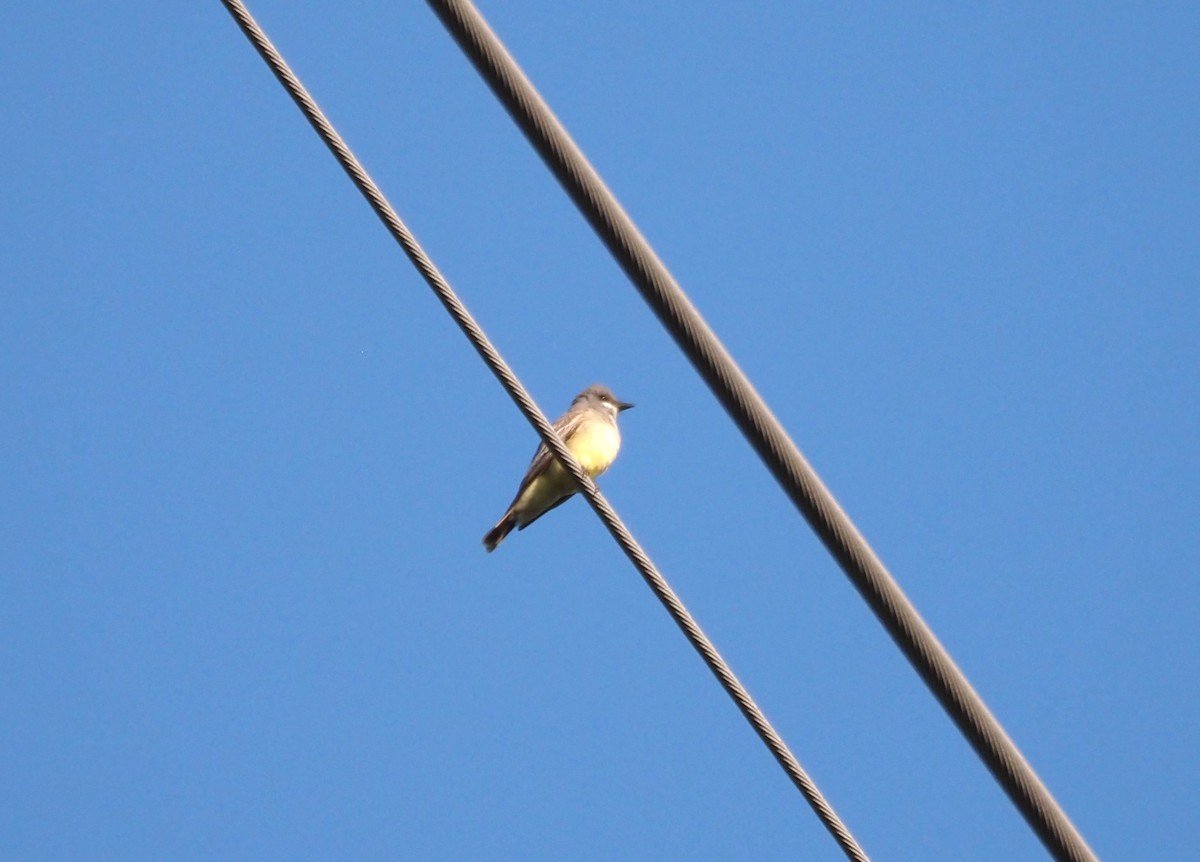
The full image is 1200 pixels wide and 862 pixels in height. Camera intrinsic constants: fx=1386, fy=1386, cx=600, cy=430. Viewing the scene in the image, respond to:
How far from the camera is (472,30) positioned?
2.77 metres

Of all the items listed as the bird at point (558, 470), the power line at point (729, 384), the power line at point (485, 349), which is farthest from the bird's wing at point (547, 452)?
the power line at point (729, 384)

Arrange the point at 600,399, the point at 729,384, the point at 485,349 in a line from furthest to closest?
the point at 600,399, the point at 485,349, the point at 729,384

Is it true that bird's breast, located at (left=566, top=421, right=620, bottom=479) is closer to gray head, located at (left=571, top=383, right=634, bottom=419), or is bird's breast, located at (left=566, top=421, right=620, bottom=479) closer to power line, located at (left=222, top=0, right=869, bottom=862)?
gray head, located at (left=571, top=383, right=634, bottom=419)

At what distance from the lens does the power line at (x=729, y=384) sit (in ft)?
9.00

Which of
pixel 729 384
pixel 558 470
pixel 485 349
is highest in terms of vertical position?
pixel 558 470

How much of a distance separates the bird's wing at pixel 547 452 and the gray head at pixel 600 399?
0.32 m

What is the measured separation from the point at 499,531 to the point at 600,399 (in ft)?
4.92

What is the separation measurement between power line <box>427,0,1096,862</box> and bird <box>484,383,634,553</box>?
5.94 metres

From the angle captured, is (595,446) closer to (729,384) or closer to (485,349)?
(485,349)

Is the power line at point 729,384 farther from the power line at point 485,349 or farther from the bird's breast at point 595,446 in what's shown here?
the bird's breast at point 595,446

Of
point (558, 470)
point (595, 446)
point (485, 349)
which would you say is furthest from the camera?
point (595, 446)

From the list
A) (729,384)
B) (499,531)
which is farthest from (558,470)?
(729,384)

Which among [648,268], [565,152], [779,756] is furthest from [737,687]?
[565,152]

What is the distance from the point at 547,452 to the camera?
29.5ft
